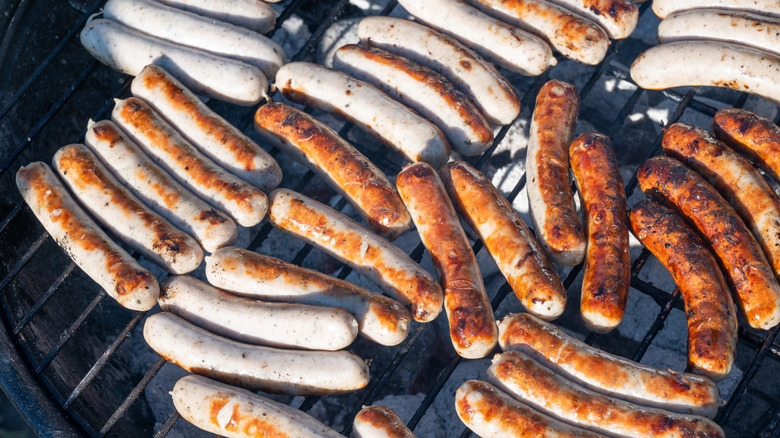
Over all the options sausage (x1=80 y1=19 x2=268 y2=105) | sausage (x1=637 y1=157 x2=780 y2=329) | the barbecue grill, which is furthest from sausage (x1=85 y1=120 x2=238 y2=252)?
sausage (x1=637 y1=157 x2=780 y2=329)

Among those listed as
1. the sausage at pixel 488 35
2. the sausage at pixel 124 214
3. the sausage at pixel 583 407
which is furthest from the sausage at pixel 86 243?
the sausage at pixel 488 35

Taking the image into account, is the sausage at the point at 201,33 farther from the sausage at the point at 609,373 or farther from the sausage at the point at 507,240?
the sausage at the point at 609,373

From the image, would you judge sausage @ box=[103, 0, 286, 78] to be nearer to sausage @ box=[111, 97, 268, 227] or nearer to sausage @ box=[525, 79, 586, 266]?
sausage @ box=[111, 97, 268, 227]

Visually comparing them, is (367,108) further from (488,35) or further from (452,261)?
(452,261)

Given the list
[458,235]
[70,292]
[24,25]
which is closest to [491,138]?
[458,235]

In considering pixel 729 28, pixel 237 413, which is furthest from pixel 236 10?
pixel 729 28

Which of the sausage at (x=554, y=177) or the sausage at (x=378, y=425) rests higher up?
the sausage at (x=554, y=177)
